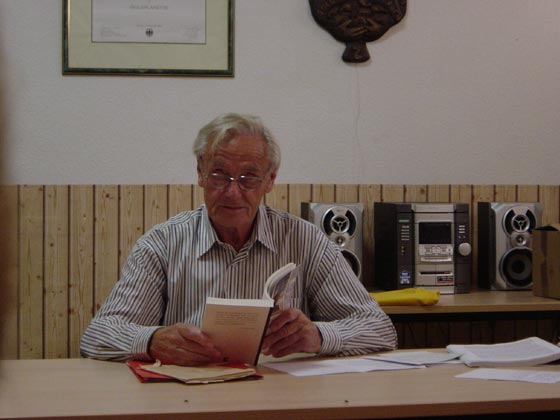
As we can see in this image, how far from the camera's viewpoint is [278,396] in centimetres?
157

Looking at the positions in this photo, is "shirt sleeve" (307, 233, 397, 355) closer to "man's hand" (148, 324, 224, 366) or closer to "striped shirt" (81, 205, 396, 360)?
Answer: "striped shirt" (81, 205, 396, 360)

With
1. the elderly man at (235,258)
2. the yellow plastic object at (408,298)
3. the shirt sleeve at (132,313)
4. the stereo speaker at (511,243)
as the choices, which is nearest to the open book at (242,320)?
the shirt sleeve at (132,313)

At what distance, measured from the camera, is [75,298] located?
11.7 ft

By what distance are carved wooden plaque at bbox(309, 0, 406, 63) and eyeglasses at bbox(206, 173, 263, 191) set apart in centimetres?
166

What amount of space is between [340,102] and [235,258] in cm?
175

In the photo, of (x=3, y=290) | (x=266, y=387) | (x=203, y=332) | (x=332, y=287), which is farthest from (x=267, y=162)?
(x=3, y=290)

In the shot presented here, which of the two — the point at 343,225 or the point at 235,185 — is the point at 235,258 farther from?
the point at 343,225

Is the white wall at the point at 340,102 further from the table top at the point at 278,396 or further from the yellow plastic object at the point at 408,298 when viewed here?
the table top at the point at 278,396

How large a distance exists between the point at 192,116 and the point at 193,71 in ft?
0.74

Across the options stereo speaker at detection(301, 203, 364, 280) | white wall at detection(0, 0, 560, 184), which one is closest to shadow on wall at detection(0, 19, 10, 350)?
stereo speaker at detection(301, 203, 364, 280)

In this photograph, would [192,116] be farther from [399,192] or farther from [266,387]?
[266,387]

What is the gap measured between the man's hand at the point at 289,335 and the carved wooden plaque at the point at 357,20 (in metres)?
2.17

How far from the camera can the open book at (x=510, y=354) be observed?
191 cm

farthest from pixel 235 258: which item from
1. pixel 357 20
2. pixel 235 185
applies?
pixel 357 20
